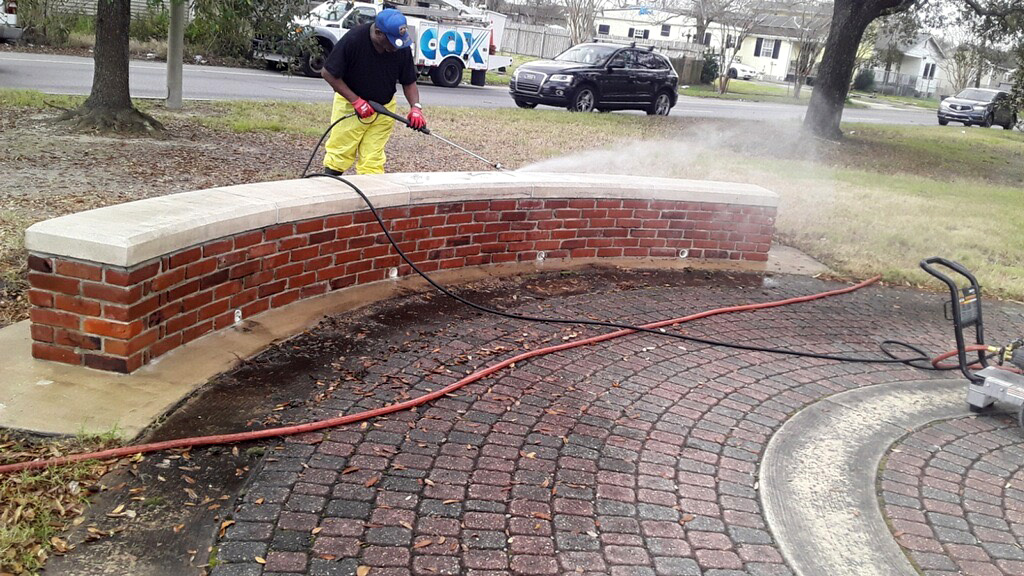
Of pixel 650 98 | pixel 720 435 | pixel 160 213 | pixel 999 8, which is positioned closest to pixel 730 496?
pixel 720 435

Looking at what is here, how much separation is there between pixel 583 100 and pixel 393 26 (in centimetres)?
1274

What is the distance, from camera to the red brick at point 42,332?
389cm

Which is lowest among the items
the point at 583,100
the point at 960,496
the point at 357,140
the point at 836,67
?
the point at 960,496

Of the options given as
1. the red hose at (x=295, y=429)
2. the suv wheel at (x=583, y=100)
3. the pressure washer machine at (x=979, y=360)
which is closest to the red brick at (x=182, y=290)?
the red hose at (x=295, y=429)

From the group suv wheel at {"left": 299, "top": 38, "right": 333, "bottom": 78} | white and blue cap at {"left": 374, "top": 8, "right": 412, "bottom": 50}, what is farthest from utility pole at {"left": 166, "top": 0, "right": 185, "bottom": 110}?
suv wheel at {"left": 299, "top": 38, "right": 333, "bottom": 78}

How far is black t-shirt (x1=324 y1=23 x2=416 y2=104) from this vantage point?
20.4ft

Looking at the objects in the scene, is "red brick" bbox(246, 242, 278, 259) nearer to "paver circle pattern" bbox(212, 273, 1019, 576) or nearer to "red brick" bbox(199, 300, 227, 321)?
"red brick" bbox(199, 300, 227, 321)

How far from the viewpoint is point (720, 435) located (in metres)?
4.05

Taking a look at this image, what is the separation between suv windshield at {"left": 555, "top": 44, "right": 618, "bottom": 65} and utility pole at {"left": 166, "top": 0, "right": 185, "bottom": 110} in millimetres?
8973

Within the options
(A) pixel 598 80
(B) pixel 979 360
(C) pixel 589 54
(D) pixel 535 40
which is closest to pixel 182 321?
(B) pixel 979 360

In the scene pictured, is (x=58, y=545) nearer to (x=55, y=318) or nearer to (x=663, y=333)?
(x=55, y=318)

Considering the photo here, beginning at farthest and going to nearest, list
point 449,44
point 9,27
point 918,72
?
point 918,72, point 449,44, point 9,27

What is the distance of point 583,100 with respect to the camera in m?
18.5

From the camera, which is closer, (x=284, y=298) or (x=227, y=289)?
(x=227, y=289)
